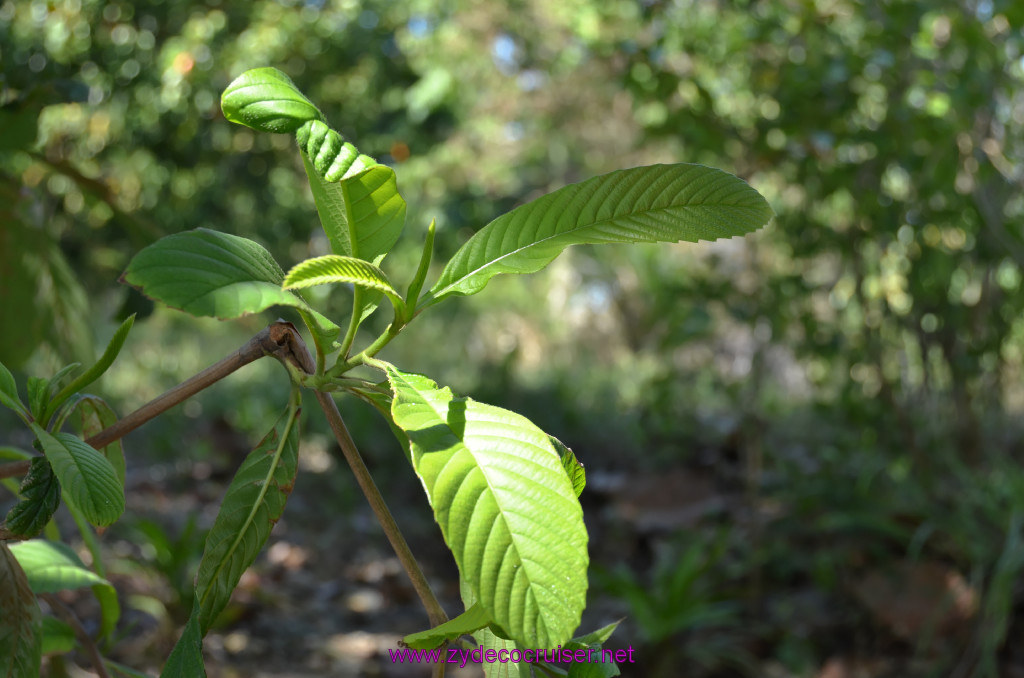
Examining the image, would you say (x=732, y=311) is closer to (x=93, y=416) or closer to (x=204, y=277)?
(x=93, y=416)

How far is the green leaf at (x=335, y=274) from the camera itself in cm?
42

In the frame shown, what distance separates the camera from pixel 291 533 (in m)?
2.85

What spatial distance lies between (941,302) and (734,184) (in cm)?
227

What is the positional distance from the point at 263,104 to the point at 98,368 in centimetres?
19

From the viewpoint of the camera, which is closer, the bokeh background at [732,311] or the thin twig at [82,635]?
the thin twig at [82,635]

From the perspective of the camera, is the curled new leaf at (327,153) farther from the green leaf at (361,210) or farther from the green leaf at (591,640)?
the green leaf at (591,640)

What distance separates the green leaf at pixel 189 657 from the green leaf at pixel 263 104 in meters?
0.29

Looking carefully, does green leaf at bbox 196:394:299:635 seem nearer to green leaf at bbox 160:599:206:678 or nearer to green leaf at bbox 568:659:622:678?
green leaf at bbox 160:599:206:678

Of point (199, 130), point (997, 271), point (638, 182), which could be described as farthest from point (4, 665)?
point (997, 271)

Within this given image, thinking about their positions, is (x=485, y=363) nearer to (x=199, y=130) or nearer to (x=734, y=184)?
(x=199, y=130)

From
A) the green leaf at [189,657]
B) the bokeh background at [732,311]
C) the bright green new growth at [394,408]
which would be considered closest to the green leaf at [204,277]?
the bright green new growth at [394,408]

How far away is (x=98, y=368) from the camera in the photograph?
494mm

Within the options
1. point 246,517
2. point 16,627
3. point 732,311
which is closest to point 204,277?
point 246,517

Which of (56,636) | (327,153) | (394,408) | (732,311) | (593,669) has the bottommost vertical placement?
(732,311)
